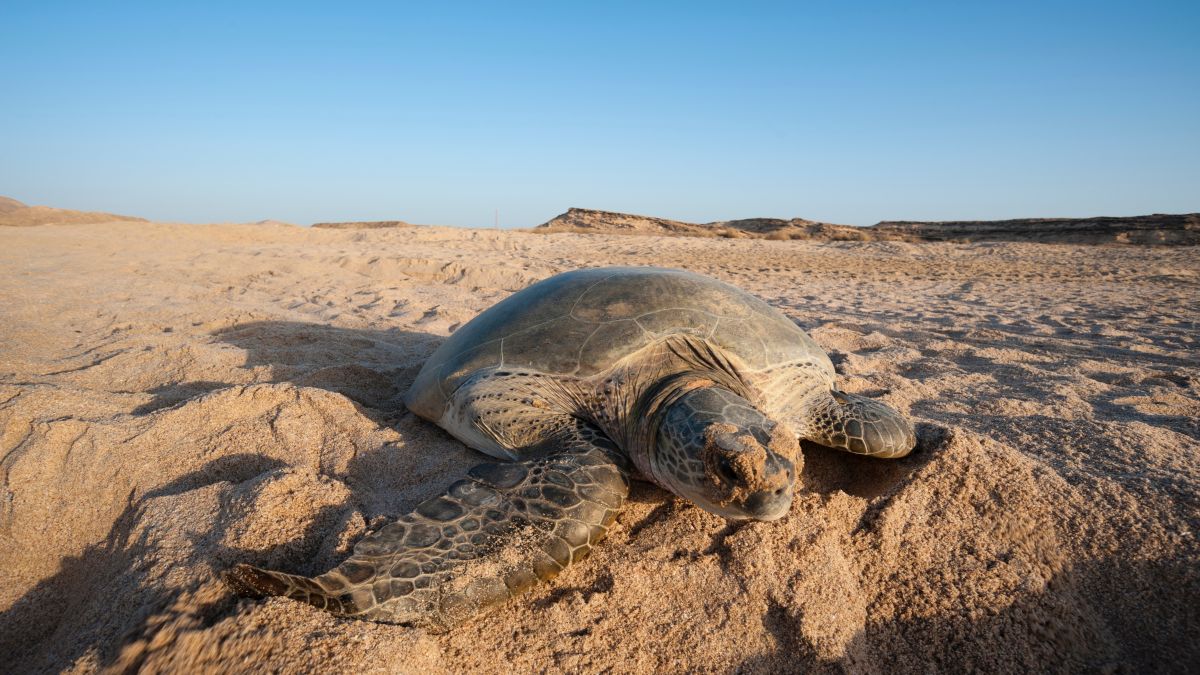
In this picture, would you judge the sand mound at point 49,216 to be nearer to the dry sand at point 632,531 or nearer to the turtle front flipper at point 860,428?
the dry sand at point 632,531

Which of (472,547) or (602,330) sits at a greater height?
(602,330)

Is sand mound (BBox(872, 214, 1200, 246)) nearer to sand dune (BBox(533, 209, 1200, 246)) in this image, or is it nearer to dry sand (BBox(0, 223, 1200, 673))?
sand dune (BBox(533, 209, 1200, 246))

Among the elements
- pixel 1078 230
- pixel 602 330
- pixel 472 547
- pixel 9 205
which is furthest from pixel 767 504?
pixel 9 205

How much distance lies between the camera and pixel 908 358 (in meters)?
4.12

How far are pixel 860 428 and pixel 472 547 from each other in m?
1.61

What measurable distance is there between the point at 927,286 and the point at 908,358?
6.14 metres

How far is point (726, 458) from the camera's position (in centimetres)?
173

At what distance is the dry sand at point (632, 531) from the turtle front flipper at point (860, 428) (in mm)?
116

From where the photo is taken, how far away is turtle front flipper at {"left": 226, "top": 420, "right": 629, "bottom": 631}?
1.42 m

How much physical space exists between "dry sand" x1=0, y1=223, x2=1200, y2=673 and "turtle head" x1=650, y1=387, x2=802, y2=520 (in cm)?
18

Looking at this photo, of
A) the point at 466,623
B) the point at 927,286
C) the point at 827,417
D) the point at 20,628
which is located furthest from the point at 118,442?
the point at 927,286

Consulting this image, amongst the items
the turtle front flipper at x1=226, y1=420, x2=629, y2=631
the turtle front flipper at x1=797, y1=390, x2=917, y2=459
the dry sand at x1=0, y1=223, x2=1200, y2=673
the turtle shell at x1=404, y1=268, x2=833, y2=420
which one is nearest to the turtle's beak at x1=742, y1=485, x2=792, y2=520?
the dry sand at x1=0, y1=223, x2=1200, y2=673

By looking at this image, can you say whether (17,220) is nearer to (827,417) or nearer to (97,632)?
(97,632)

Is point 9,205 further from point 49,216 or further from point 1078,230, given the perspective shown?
point 1078,230
